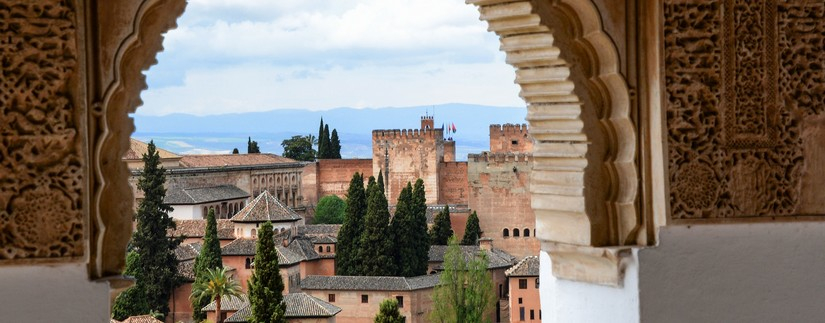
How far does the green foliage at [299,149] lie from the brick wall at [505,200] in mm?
10883

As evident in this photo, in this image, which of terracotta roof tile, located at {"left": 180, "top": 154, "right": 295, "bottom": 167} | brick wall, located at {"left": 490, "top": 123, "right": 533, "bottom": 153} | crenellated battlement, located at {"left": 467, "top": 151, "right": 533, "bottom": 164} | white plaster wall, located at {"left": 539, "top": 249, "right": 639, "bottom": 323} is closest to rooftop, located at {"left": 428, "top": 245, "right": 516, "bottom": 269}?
crenellated battlement, located at {"left": 467, "top": 151, "right": 533, "bottom": 164}

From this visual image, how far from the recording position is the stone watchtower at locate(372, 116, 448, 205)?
3334cm

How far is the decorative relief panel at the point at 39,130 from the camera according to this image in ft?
7.00

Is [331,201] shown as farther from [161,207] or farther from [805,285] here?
[805,285]

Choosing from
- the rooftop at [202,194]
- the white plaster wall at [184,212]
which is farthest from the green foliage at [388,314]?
the white plaster wall at [184,212]

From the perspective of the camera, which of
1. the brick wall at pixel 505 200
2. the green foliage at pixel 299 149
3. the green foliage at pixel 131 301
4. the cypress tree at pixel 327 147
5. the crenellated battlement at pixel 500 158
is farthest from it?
the green foliage at pixel 299 149

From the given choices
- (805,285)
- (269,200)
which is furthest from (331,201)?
(805,285)

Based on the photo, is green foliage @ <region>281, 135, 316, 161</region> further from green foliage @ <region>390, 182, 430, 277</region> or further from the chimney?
green foliage @ <region>390, 182, 430, 277</region>

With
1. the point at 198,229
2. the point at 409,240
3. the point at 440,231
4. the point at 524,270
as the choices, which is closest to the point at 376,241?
the point at 409,240

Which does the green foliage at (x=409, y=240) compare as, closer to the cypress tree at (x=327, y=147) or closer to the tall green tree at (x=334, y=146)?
the cypress tree at (x=327, y=147)

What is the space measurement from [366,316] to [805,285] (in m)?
20.4

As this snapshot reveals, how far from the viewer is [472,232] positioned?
2944 centimetres

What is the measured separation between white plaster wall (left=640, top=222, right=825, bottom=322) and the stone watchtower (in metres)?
30.6

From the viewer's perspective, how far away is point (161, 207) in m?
21.9
